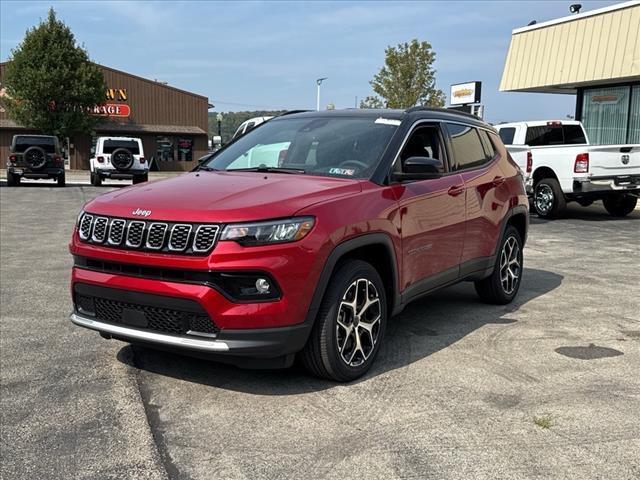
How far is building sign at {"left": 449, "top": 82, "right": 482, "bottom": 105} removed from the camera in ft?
82.3

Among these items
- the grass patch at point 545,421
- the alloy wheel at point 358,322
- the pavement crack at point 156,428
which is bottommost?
the pavement crack at point 156,428

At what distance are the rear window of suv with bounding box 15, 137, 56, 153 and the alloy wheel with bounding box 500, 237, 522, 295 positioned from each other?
70.4ft

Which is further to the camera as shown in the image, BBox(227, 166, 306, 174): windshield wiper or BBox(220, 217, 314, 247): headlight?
BBox(227, 166, 306, 174): windshield wiper

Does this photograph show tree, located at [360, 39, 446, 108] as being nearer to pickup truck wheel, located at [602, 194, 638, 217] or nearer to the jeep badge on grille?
pickup truck wheel, located at [602, 194, 638, 217]

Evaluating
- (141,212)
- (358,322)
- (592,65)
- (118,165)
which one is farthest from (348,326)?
(118,165)

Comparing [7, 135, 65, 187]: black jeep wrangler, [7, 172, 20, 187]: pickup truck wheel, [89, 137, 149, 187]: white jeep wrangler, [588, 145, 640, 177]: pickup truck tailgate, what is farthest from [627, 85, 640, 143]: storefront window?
[7, 172, 20, 187]: pickup truck wheel

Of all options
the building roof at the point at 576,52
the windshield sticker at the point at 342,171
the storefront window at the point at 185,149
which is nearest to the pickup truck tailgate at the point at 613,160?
the building roof at the point at 576,52

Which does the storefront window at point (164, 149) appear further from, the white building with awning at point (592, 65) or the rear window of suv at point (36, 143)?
the white building with awning at point (592, 65)

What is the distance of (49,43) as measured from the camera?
38094 mm

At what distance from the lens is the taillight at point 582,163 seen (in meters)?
13.4

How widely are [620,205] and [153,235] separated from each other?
1411 cm

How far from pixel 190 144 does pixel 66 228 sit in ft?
113

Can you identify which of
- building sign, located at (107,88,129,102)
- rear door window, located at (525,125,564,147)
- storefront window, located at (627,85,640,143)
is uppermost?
building sign, located at (107,88,129,102)

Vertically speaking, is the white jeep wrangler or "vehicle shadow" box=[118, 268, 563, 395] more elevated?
the white jeep wrangler
